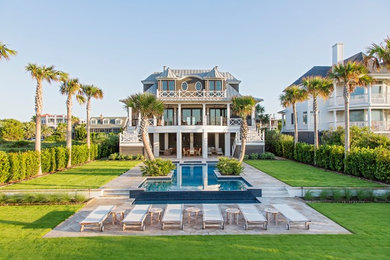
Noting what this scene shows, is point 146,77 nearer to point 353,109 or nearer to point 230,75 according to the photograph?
point 230,75

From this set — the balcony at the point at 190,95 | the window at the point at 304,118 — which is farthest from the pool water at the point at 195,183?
the window at the point at 304,118

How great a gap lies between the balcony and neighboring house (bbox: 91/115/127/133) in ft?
147

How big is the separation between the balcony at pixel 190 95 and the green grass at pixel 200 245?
19402 millimetres

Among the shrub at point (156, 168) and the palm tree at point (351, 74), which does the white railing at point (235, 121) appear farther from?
the shrub at point (156, 168)

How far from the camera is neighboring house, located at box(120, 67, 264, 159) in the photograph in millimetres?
25031

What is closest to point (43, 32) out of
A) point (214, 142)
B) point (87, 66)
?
point (87, 66)

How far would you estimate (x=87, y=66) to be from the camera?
86.4 ft

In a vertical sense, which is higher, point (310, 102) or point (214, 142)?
point (310, 102)

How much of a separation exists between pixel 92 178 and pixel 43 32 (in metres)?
12.9

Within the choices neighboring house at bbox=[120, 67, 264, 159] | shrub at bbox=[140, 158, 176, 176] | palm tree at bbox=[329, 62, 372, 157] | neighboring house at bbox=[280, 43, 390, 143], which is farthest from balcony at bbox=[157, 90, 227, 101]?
palm tree at bbox=[329, 62, 372, 157]

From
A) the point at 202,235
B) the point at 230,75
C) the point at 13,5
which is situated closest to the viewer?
the point at 202,235

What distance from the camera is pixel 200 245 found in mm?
6289

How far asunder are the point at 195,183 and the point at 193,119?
1458 cm

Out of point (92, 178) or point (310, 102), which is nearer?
point (92, 178)
